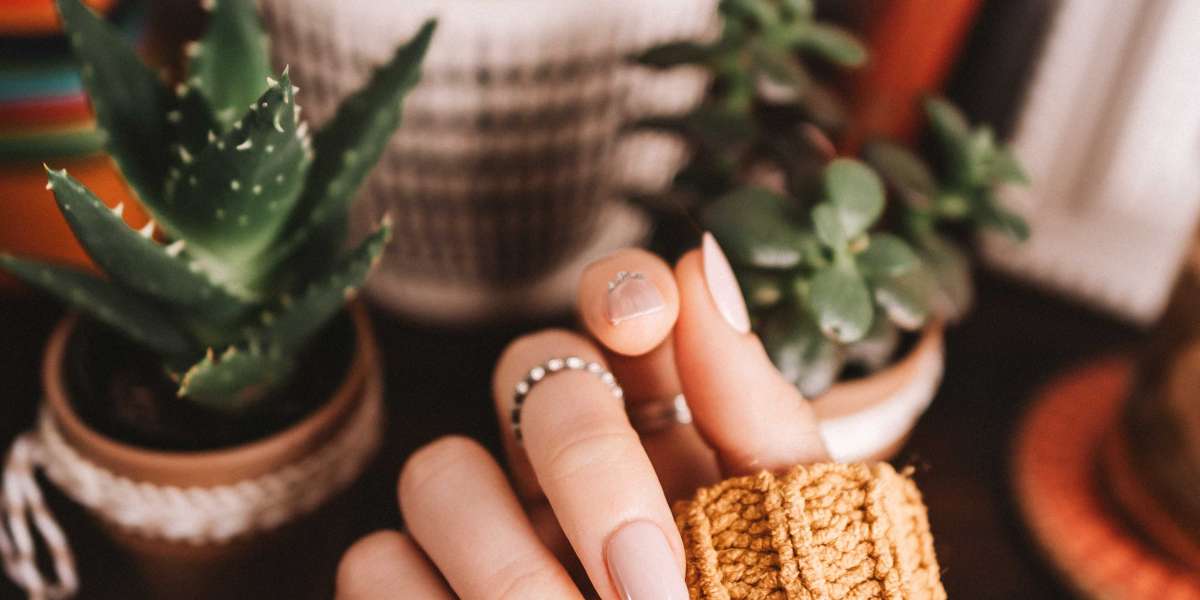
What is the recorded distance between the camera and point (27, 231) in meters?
0.59

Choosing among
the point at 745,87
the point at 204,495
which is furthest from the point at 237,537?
the point at 745,87

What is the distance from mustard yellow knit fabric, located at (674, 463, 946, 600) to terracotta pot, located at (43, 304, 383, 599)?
0.20m

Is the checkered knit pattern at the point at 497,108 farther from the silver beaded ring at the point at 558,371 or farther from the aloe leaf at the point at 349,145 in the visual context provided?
the silver beaded ring at the point at 558,371

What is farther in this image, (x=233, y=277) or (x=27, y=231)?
(x=27, y=231)

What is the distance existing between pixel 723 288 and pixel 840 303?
0.18ft

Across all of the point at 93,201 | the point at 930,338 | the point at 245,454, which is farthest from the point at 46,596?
the point at 930,338

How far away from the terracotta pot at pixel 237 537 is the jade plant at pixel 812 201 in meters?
0.20

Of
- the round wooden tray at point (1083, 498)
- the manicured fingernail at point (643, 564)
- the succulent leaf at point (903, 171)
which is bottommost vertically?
the round wooden tray at point (1083, 498)

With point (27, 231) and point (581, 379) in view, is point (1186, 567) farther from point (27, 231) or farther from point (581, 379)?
point (27, 231)

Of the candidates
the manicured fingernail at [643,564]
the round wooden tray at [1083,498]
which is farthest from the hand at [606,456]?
the round wooden tray at [1083,498]

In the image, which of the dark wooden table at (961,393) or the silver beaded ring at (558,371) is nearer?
the silver beaded ring at (558,371)

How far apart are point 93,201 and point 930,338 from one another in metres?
0.41

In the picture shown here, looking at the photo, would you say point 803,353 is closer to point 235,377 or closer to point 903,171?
point 903,171

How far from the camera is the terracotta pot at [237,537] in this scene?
416mm
